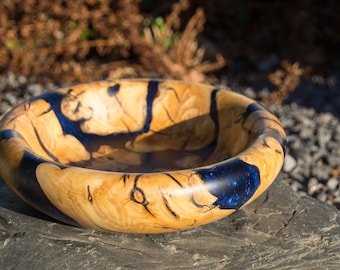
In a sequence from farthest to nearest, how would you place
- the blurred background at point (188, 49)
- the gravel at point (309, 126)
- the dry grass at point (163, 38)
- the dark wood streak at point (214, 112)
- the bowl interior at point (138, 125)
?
the dry grass at point (163, 38) < the blurred background at point (188, 49) < the gravel at point (309, 126) < the dark wood streak at point (214, 112) < the bowl interior at point (138, 125)

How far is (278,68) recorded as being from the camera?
13.8 ft

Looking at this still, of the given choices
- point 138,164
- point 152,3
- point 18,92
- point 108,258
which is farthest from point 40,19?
point 108,258

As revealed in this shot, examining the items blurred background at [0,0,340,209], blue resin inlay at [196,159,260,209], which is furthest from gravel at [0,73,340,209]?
blue resin inlay at [196,159,260,209]

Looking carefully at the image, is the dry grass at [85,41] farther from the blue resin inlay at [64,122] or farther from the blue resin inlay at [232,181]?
the blue resin inlay at [232,181]

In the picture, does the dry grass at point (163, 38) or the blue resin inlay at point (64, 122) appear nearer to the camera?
the blue resin inlay at point (64, 122)

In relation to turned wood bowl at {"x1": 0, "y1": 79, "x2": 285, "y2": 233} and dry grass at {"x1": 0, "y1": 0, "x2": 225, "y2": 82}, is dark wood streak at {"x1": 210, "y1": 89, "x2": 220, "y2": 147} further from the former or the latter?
dry grass at {"x1": 0, "y1": 0, "x2": 225, "y2": 82}

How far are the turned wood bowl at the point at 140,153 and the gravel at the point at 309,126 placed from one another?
0.61 meters

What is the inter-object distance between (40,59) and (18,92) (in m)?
0.43

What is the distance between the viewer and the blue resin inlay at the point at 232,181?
1.59m

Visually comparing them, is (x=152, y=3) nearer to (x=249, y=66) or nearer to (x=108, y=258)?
(x=249, y=66)

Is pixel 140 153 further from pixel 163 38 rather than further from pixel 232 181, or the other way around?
pixel 163 38

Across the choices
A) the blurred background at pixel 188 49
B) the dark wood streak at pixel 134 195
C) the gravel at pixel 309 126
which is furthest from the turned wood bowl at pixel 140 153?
the blurred background at pixel 188 49

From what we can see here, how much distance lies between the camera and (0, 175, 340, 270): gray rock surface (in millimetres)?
1660

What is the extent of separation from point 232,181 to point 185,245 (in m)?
0.26
